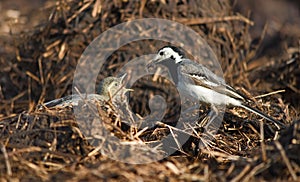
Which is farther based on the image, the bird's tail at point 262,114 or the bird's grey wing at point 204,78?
Result: the bird's grey wing at point 204,78

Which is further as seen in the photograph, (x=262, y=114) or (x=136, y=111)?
(x=136, y=111)

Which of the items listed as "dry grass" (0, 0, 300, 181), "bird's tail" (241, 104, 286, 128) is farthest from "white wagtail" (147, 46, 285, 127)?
"dry grass" (0, 0, 300, 181)

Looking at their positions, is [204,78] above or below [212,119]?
above

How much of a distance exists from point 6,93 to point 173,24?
8.08ft

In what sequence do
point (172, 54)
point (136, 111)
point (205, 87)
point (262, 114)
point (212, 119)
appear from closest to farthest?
point (262, 114)
point (212, 119)
point (205, 87)
point (172, 54)
point (136, 111)

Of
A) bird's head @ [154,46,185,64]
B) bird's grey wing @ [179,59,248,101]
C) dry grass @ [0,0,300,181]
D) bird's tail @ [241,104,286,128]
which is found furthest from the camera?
bird's head @ [154,46,185,64]

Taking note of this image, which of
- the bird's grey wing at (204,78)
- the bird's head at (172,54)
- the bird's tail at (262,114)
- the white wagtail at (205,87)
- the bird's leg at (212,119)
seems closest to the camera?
the bird's tail at (262,114)

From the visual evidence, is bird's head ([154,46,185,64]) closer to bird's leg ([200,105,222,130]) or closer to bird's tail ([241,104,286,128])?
bird's leg ([200,105,222,130])

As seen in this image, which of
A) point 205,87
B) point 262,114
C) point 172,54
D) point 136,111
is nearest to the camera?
point 262,114

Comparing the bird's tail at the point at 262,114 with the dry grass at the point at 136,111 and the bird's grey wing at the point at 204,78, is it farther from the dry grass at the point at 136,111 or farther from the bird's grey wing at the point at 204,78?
the bird's grey wing at the point at 204,78

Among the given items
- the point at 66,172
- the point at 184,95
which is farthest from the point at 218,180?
the point at 184,95

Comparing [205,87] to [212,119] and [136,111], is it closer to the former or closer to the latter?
[212,119]

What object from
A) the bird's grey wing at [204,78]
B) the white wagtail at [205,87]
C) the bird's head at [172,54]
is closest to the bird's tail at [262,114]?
the white wagtail at [205,87]

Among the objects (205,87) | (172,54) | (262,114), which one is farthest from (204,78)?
(262,114)
